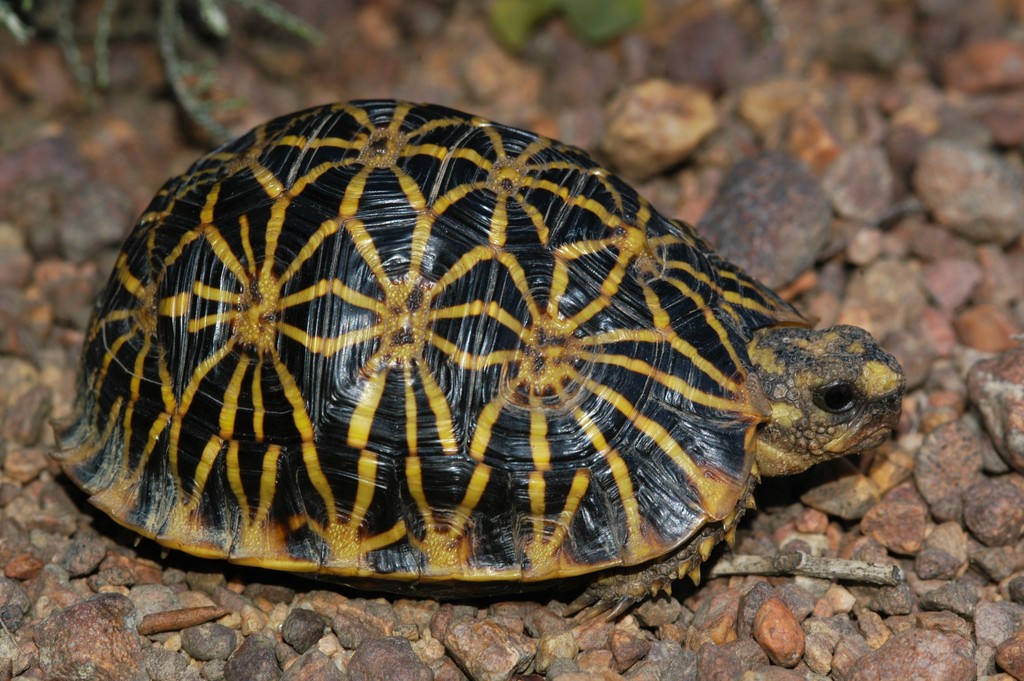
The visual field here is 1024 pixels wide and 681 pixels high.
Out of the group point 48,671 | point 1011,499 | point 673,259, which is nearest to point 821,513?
point 1011,499

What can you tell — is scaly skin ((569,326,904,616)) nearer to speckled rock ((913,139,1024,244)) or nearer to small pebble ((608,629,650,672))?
small pebble ((608,629,650,672))

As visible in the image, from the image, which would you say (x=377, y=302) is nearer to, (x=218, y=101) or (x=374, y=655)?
(x=374, y=655)

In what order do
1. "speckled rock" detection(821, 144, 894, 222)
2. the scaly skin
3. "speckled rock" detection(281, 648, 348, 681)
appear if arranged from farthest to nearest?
"speckled rock" detection(821, 144, 894, 222) → the scaly skin → "speckled rock" detection(281, 648, 348, 681)

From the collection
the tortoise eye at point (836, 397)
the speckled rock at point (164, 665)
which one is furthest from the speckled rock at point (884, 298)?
the speckled rock at point (164, 665)

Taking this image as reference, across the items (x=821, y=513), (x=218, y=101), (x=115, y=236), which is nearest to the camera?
(x=821, y=513)

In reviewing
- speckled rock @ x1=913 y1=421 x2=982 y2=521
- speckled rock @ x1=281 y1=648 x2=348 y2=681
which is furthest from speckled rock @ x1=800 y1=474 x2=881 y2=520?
speckled rock @ x1=281 y1=648 x2=348 y2=681

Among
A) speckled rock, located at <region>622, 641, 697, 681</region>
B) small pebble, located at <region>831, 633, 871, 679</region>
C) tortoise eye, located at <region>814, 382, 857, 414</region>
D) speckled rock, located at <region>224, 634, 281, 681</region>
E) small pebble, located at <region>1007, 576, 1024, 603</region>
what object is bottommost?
small pebble, located at <region>1007, 576, 1024, 603</region>

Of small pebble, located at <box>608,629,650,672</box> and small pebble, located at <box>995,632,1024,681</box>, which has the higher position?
small pebble, located at <box>608,629,650,672</box>
